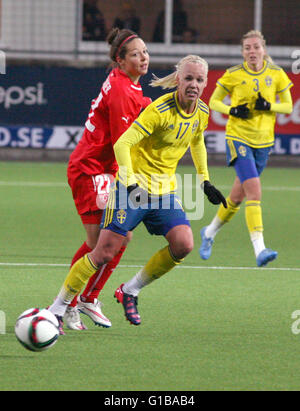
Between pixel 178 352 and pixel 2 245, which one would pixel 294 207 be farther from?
pixel 178 352

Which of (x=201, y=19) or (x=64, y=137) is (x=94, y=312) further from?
(x=201, y=19)

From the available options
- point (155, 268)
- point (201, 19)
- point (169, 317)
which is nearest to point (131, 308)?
point (155, 268)

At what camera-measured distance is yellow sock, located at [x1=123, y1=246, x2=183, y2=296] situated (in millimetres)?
6383

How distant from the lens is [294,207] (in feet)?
43.7

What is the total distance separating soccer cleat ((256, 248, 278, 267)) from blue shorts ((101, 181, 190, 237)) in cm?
233

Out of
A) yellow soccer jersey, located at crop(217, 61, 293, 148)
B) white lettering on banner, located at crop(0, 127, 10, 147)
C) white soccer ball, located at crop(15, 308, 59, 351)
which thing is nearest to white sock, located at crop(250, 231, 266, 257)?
yellow soccer jersey, located at crop(217, 61, 293, 148)

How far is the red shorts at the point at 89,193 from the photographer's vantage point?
21.3ft

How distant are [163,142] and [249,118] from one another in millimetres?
3508

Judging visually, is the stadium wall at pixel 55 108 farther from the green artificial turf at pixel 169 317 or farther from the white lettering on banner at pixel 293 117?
the green artificial turf at pixel 169 317

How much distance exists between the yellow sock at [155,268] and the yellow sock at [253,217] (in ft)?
9.20

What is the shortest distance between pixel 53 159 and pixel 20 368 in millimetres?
12815

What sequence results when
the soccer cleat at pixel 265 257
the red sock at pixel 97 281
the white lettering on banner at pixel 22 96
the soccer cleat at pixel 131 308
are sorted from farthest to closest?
the white lettering on banner at pixel 22 96 → the soccer cleat at pixel 265 257 → the red sock at pixel 97 281 → the soccer cleat at pixel 131 308

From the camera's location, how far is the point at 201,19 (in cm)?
2117
